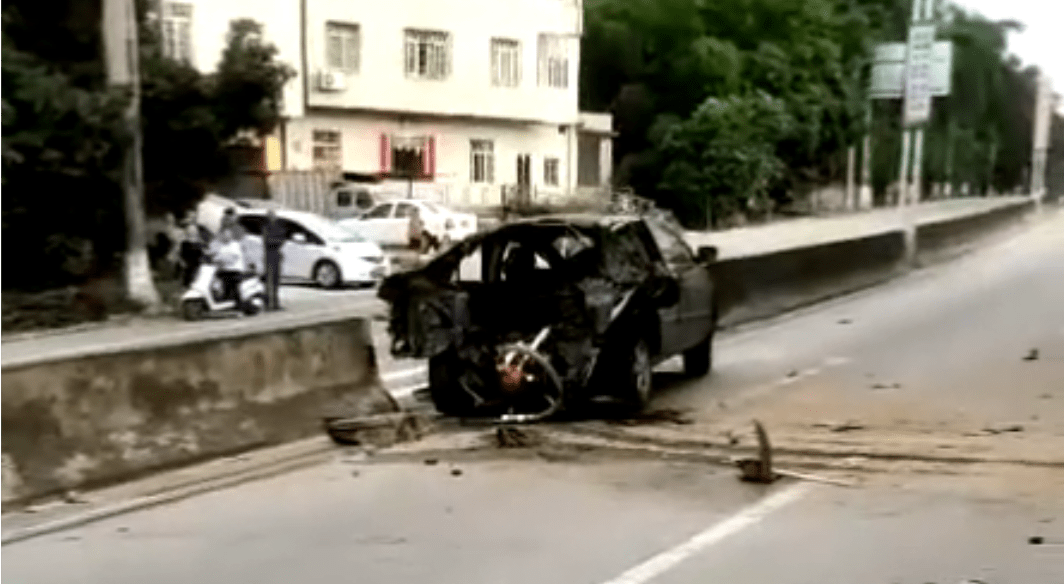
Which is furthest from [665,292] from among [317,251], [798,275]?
[317,251]

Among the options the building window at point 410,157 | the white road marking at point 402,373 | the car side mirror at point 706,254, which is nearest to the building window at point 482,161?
the building window at point 410,157

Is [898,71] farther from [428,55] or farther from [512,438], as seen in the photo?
[512,438]

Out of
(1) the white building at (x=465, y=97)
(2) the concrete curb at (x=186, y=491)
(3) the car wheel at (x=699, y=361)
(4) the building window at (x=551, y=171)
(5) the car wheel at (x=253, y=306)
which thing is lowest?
(5) the car wheel at (x=253, y=306)

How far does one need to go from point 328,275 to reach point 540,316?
12354 mm

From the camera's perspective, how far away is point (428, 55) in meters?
12.2

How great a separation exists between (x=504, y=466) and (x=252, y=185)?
13.6 m

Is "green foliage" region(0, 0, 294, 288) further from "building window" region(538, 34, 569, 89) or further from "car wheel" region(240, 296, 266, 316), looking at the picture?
"building window" region(538, 34, 569, 89)

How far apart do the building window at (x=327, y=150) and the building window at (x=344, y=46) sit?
0.64 metres

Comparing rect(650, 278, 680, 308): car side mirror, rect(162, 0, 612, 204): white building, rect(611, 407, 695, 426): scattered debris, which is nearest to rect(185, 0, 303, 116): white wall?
rect(162, 0, 612, 204): white building

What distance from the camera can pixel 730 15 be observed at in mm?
14781

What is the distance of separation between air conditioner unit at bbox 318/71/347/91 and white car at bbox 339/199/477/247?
48.4 inches

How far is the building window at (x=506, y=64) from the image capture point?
11.5m

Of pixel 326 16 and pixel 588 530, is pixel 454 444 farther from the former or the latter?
pixel 326 16

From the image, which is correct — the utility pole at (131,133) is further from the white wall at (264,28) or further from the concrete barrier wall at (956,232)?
the concrete barrier wall at (956,232)
